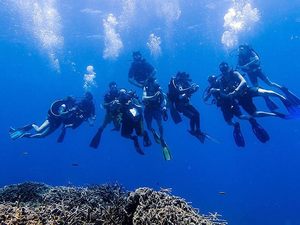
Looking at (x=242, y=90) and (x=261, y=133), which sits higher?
(x=242, y=90)

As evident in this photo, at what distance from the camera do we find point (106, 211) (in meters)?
5.66

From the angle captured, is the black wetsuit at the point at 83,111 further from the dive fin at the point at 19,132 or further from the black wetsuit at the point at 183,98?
the black wetsuit at the point at 183,98

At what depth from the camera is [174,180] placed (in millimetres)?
98562

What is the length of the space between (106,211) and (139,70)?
29.9ft

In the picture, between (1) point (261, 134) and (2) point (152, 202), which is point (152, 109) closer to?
(1) point (261, 134)

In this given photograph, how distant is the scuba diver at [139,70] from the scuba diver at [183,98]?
6.37ft

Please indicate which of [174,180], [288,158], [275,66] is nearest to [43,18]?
[174,180]

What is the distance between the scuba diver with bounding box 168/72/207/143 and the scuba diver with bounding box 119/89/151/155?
1.35 metres

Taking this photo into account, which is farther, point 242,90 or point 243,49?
point 243,49

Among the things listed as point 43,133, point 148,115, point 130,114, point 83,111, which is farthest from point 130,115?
point 43,133

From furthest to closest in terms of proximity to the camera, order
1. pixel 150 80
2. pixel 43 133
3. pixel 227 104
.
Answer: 1. pixel 43 133
2. pixel 150 80
3. pixel 227 104

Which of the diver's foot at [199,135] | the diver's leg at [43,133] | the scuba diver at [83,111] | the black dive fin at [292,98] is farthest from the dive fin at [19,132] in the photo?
the black dive fin at [292,98]

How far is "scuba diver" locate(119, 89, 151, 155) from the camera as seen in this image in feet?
37.6

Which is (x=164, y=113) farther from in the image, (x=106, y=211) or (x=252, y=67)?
(x=106, y=211)
